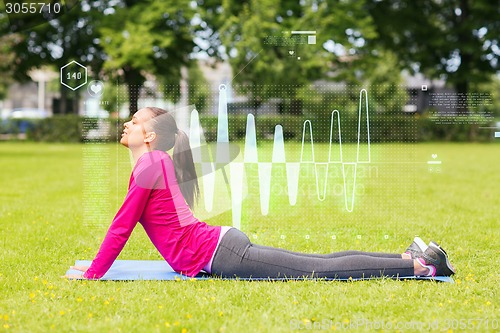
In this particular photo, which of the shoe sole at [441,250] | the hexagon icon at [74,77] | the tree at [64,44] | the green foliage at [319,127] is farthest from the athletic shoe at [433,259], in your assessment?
the tree at [64,44]

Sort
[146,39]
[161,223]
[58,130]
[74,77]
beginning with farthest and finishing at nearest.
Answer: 1. [58,130]
2. [146,39]
3. [74,77]
4. [161,223]

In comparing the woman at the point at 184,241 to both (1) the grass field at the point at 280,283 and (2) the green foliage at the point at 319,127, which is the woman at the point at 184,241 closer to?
(1) the grass field at the point at 280,283

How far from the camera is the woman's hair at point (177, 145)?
5.02m

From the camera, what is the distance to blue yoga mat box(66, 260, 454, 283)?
16.2 feet

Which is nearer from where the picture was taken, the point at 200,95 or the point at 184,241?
the point at 184,241

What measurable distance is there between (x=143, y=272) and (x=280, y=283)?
Answer: 1.12 metres

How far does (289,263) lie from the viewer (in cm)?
486

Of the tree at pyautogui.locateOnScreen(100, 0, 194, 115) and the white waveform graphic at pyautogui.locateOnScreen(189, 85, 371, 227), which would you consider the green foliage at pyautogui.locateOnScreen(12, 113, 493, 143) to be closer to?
the white waveform graphic at pyautogui.locateOnScreen(189, 85, 371, 227)

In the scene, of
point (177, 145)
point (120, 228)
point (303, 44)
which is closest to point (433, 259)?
point (177, 145)

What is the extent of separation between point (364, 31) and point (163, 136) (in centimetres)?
2428

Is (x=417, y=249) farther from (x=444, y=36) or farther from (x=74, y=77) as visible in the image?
(x=444, y=36)

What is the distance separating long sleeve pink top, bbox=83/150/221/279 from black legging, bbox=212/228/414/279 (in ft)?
0.44
